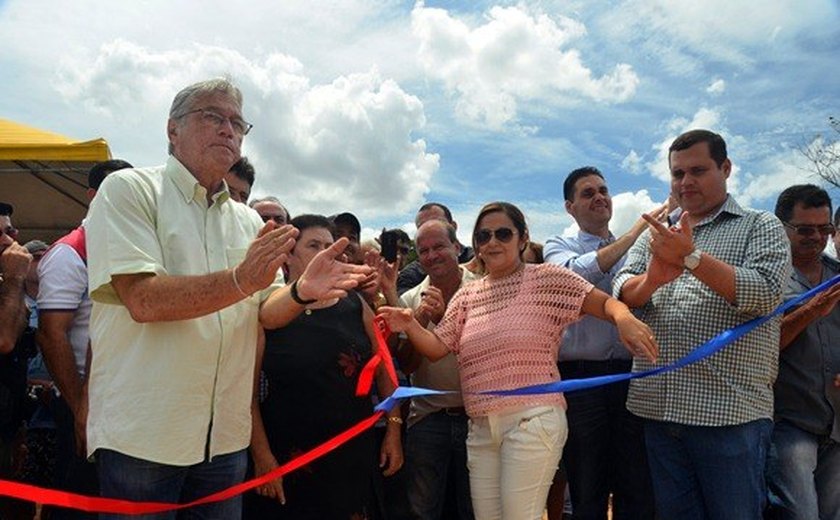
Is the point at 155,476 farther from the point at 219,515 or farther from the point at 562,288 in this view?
the point at 562,288

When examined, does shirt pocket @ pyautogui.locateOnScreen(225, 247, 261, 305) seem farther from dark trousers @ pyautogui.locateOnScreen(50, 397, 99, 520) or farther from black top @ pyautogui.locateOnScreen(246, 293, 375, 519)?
dark trousers @ pyautogui.locateOnScreen(50, 397, 99, 520)

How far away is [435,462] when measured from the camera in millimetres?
3951

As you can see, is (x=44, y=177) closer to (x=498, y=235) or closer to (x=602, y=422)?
(x=498, y=235)

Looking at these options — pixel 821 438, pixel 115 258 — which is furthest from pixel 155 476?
pixel 821 438

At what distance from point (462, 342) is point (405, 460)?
3.24 ft

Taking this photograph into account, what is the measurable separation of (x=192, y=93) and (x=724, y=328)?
264cm

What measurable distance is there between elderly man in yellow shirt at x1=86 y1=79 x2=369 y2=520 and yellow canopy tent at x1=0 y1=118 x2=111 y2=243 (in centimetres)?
486

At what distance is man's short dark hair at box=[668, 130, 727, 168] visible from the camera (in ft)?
10.7

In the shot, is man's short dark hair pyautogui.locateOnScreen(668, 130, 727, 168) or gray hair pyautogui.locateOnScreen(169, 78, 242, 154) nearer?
gray hair pyautogui.locateOnScreen(169, 78, 242, 154)

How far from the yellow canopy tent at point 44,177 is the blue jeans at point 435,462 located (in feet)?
15.8

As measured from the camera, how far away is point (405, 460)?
4004mm

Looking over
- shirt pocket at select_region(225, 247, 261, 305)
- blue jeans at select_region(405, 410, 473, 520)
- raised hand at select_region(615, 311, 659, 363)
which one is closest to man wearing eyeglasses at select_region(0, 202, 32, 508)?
shirt pocket at select_region(225, 247, 261, 305)

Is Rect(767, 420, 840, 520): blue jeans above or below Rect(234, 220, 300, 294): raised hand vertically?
below

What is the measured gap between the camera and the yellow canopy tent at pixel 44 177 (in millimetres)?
6605
